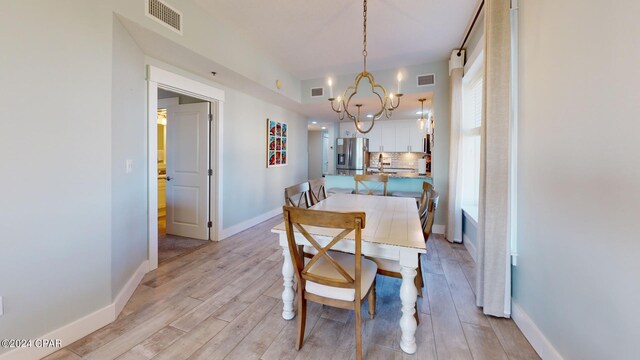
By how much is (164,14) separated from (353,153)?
5.93 metres

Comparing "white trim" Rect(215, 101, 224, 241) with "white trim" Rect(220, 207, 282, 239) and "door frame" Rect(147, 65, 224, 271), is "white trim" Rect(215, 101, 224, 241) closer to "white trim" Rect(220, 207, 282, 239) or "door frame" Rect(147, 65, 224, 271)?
"door frame" Rect(147, 65, 224, 271)

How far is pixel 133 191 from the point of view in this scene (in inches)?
91.7

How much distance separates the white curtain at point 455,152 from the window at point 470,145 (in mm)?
70

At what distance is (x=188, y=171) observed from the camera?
3730 millimetres

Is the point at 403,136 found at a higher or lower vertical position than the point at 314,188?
higher

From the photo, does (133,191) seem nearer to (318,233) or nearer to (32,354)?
(32,354)

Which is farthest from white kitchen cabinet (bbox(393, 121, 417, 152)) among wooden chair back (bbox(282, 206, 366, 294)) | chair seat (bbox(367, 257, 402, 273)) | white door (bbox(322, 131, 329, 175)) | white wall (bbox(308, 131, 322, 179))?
wooden chair back (bbox(282, 206, 366, 294))

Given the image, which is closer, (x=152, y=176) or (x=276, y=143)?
(x=152, y=176)

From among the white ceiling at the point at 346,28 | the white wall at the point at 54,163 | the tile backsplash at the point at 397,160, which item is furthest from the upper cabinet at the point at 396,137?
the white wall at the point at 54,163

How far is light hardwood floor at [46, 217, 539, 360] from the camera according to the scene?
155cm

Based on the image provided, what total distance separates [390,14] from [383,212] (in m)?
2.12

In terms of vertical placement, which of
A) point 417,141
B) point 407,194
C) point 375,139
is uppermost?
point 375,139

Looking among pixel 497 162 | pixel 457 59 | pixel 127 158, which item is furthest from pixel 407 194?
pixel 127 158

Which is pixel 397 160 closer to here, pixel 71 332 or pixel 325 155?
pixel 325 155
